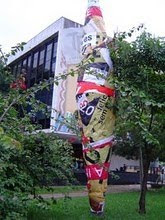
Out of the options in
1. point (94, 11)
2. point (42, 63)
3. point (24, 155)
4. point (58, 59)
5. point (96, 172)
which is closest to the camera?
point (24, 155)

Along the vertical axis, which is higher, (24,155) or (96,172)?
(24,155)

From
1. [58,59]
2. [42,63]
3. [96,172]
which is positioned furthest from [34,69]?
[96,172]

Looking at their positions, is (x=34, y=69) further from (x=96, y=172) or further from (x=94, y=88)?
(x=96, y=172)

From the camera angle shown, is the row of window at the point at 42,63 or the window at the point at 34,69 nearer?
the row of window at the point at 42,63

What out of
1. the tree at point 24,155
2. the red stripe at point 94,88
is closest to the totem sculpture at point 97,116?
the red stripe at point 94,88

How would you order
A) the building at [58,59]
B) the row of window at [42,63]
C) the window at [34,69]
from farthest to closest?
the window at [34,69] < the row of window at [42,63] < the building at [58,59]

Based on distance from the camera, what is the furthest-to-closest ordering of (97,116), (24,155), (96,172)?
1. (97,116)
2. (96,172)
3. (24,155)

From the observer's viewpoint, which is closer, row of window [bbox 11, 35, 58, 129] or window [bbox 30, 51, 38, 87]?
row of window [bbox 11, 35, 58, 129]

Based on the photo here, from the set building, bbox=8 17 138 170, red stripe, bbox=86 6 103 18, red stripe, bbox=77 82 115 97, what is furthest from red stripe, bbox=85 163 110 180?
building, bbox=8 17 138 170

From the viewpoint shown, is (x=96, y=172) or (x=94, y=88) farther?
(x=94, y=88)

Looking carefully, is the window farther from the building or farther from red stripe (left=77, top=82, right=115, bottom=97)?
red stripe (left=77, top=82, right=115, bottom=97)

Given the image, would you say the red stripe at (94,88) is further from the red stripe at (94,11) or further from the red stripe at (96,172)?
the red stripe at (94,11)

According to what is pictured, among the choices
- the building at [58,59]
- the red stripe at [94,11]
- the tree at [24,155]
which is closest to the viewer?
the tree at [24,155]

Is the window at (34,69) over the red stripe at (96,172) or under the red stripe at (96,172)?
over
